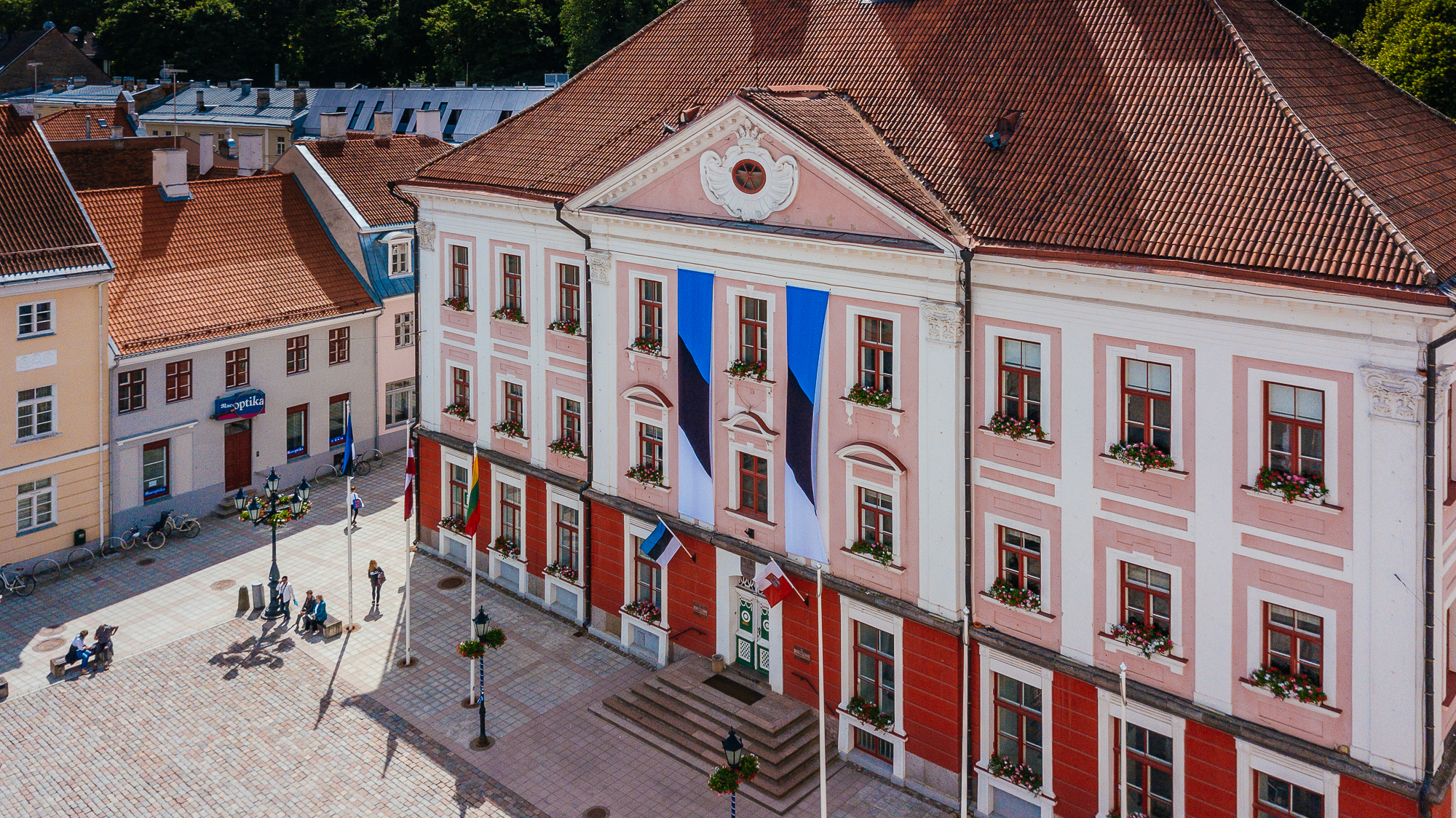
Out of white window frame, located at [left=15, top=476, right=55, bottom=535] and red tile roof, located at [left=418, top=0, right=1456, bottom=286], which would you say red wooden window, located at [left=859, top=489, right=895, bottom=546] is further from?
white window frame, located at [left=15, top=476, right=55, bottom=535]

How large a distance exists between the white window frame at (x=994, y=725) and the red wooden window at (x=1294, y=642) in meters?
4.14

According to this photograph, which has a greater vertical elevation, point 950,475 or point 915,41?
point 915,41

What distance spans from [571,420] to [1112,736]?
1632cm

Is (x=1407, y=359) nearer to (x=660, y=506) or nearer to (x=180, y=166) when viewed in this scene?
(x=660, y=506)

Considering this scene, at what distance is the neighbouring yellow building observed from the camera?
115ft

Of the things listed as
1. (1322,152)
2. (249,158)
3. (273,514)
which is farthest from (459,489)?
(1322,152)

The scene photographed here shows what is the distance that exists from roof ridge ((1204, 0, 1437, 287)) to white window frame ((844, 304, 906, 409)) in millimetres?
7764

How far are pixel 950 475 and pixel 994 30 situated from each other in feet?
34.4

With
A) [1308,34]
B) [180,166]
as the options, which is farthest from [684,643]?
[180,166]

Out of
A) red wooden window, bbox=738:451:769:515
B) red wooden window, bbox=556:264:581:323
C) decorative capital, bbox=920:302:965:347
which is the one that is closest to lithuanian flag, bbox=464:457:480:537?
red wooden window, bbox=556:264:581:323

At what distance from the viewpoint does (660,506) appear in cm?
3044

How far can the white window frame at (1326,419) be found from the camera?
64.2 ft

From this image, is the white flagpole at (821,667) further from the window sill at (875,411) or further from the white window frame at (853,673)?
the window sill at (875,411)

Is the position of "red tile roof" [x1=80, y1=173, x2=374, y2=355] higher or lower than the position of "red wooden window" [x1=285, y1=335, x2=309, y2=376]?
higher
